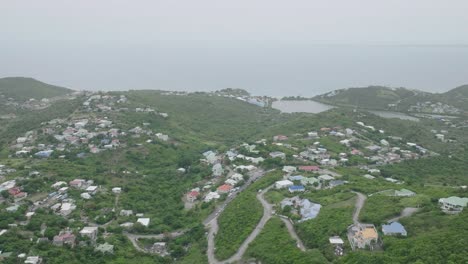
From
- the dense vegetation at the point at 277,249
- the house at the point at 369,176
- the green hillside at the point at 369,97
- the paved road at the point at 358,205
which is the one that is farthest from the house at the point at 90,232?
the green hillside at the point at 369,97

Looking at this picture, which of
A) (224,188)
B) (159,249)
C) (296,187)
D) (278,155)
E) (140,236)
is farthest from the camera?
(278,155)

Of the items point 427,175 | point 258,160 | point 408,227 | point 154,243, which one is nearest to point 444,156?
point 427,175

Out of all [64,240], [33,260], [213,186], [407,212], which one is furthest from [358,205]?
[33,260]

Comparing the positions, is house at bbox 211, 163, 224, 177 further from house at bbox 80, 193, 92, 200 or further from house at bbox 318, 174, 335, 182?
house at bbox 80, 193, 92, 200

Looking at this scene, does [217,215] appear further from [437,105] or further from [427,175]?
[437,105]

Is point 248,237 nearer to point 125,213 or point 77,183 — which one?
point 125,213

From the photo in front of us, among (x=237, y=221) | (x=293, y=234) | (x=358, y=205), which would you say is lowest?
(x=237, y=221)
